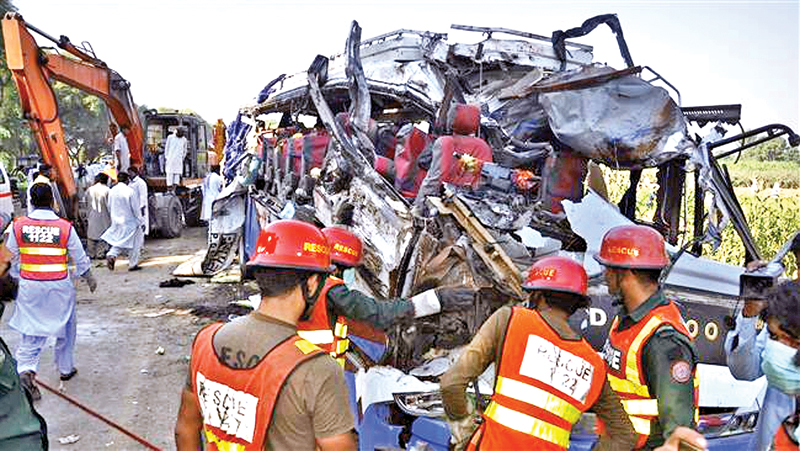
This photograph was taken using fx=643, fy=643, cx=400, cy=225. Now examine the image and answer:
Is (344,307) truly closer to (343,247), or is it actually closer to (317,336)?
(317,336)

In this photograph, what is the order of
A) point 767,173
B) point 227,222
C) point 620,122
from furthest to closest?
1. point 767,173
2. point 227,222
3. point 620,122

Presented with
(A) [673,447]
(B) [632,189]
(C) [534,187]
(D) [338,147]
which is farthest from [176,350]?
(A) [673,447]

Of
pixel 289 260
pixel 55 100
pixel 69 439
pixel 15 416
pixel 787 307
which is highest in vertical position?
pixel 55 100

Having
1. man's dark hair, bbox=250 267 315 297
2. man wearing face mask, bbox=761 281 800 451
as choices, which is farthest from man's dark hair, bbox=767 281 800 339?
man's dark hair, bbox=250 267 315 297

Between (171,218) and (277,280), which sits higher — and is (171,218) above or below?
below

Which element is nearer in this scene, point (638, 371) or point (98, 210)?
point (638, 371)

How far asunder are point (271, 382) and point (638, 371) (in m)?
→ 1.26

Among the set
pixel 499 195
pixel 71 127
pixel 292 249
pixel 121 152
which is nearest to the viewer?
pixel 292 249

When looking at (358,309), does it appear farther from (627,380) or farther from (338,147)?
(338,147)

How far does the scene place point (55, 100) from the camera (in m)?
10.5

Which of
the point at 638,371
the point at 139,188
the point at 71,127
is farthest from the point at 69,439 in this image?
the point at 71,127

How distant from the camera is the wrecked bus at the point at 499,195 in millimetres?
3879

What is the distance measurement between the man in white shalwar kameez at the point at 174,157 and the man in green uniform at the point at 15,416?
1296 centimetres

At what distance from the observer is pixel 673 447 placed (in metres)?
1.93
